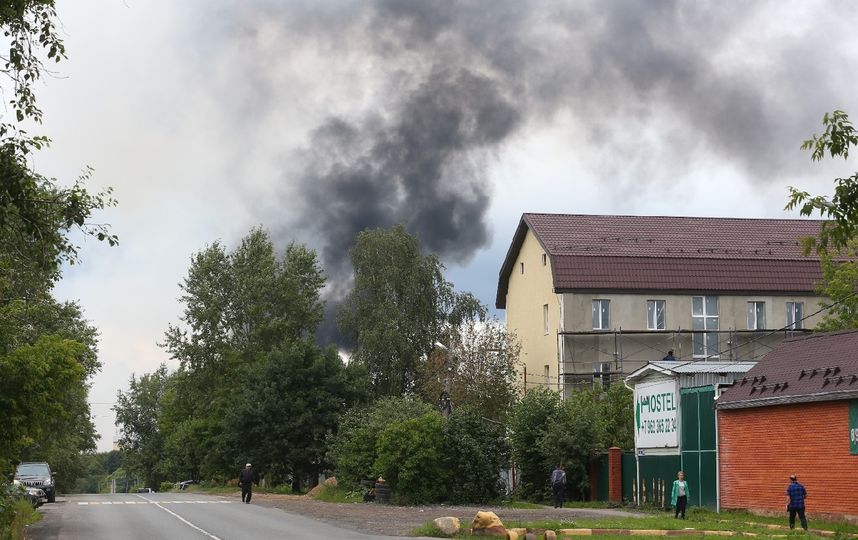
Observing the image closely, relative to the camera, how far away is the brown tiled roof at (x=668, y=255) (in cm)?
5884

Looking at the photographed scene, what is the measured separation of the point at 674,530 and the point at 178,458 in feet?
256

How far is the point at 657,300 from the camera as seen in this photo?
195 ft

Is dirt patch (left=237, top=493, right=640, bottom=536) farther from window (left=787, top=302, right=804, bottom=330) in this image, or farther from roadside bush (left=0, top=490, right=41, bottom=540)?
window (left=787, top=302, right=804, bottom=330)

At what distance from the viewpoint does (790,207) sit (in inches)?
640

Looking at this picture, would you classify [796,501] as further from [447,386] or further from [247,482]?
[447,386]

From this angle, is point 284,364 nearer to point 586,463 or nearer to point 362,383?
point 362,383

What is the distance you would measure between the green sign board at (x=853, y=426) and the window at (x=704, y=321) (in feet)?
100

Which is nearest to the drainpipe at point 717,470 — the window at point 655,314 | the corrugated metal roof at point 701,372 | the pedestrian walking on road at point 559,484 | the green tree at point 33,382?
the corrugated metal roof at point 701,372

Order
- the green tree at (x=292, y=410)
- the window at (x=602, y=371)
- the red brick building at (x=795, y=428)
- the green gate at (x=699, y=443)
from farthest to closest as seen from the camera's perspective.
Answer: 1. the window at (x=602, y=371)
2. the green tree at (x=292, y=410)
3. the green gate at (x=699, y=443)
4. the red brick building at (x=795, y=428)

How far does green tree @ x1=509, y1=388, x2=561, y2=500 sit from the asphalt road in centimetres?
1011

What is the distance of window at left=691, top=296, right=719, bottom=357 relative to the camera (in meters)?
59.5

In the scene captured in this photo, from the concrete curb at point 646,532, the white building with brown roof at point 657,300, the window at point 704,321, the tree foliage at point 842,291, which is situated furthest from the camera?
the window at point 704,321

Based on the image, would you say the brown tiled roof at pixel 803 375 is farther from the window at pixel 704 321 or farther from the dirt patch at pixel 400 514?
the window at pixel 704 321

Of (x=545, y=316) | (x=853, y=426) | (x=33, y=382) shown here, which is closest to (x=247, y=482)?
(x=545, y=316)
